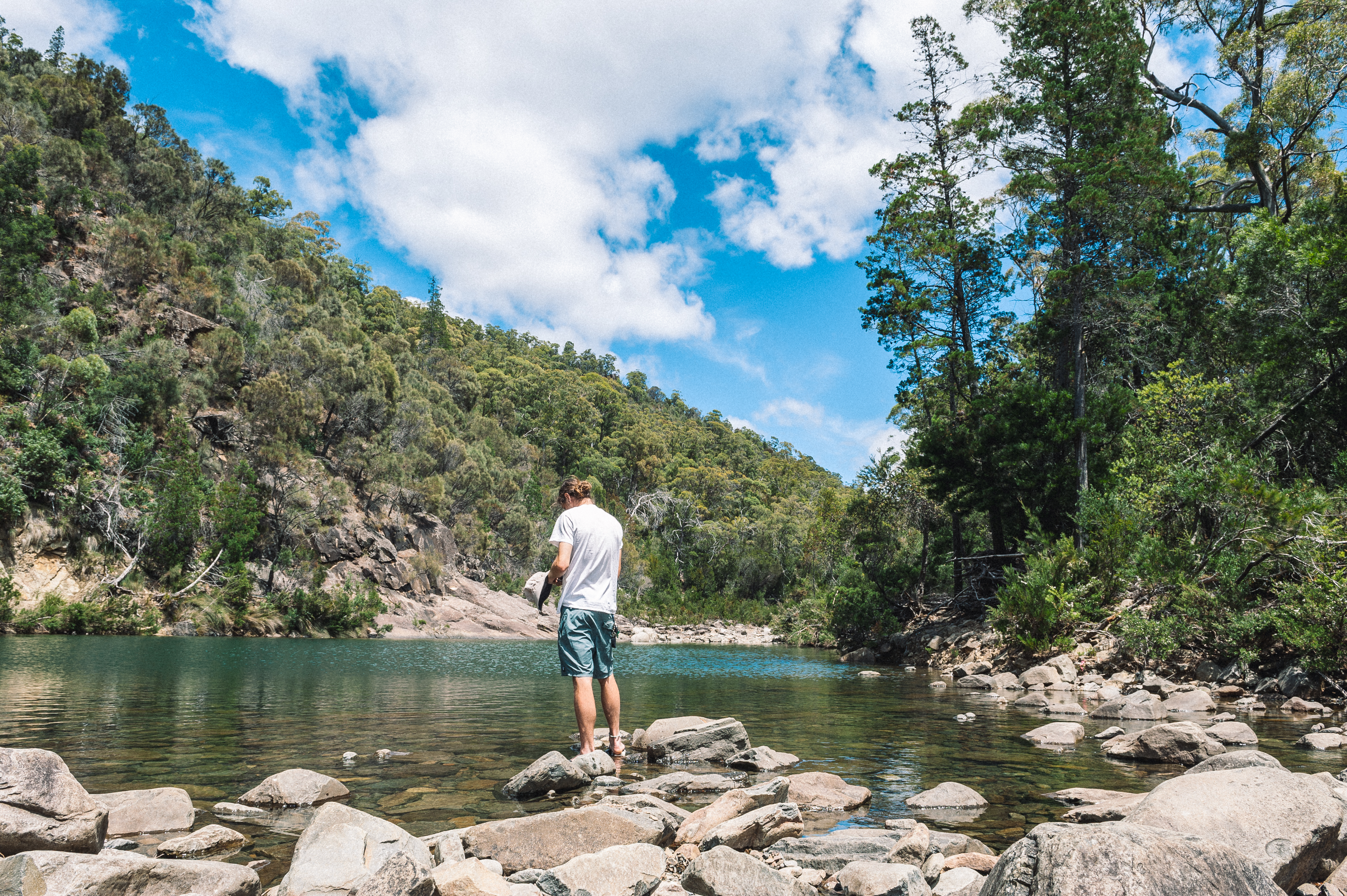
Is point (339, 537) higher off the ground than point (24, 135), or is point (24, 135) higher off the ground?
point (24, 135)

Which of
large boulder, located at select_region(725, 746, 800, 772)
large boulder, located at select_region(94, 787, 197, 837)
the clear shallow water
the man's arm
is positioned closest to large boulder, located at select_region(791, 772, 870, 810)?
the clear shallow water

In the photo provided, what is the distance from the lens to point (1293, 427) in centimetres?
1308

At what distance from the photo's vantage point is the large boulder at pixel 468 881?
9.04 feet

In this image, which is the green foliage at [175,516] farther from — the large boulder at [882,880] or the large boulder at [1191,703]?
the large boulder at [882,880]

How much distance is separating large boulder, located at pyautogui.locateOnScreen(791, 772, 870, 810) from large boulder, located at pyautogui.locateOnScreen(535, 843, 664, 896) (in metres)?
1.65

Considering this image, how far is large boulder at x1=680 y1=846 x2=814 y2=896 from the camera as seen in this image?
9.80 feet

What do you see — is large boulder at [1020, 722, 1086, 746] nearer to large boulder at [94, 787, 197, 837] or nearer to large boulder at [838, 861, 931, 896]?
large boulder at [838, 861, 931, 896]

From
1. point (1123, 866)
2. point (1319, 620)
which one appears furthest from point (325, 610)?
point (1123, 866)

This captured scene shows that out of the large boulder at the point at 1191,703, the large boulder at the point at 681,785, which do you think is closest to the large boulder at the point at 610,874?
the large boulder at the point at 681,785

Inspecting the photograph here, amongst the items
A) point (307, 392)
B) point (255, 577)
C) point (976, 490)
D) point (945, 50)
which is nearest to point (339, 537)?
point (255, 577)

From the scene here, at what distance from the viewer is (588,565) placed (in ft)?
19.3

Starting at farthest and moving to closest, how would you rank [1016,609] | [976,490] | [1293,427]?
[976,490] < [1016,609] < [1293,427]

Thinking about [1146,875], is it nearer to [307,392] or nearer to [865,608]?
[865,608]

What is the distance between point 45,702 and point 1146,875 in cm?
1088
